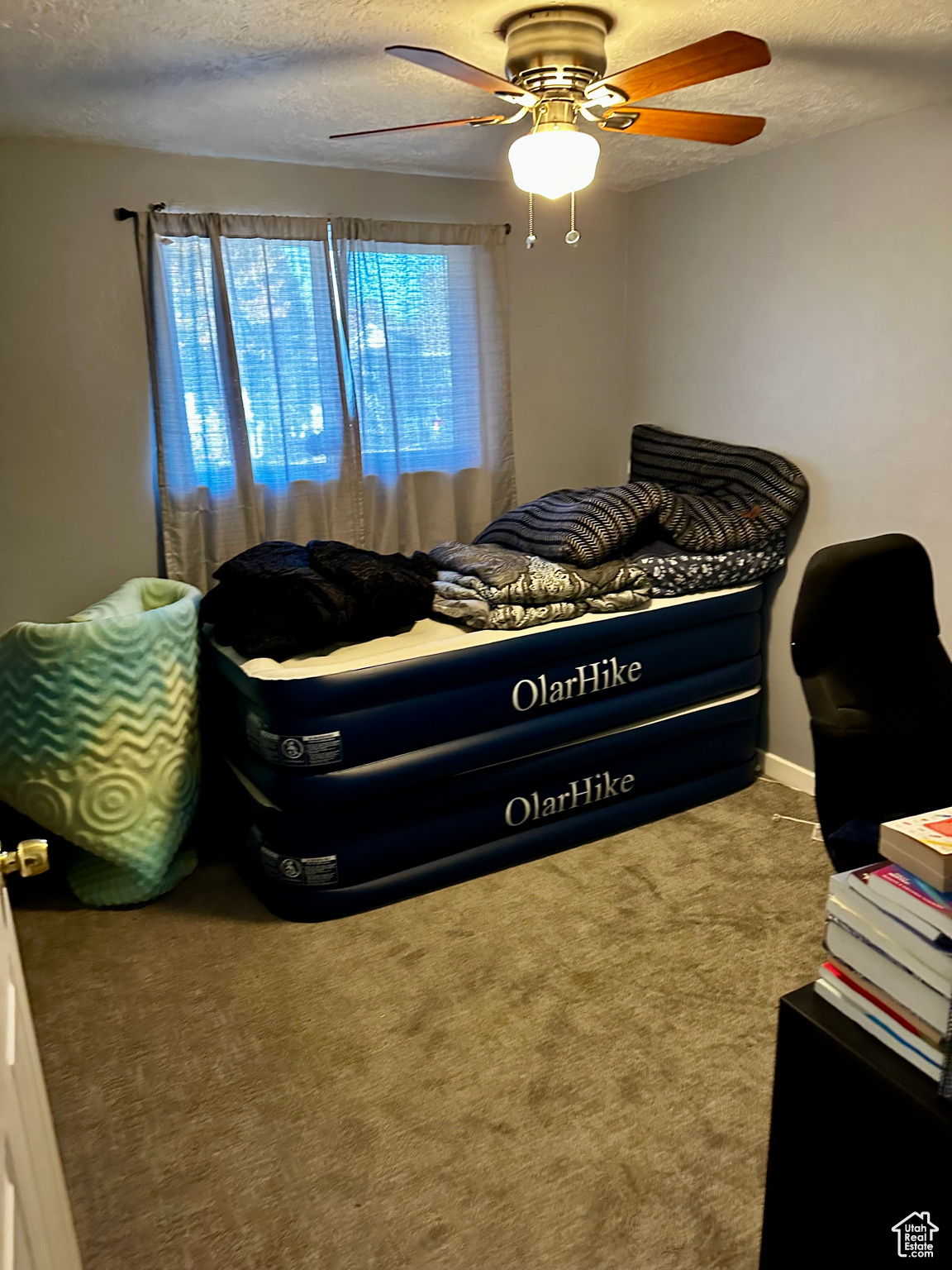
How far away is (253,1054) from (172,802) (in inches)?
33.8

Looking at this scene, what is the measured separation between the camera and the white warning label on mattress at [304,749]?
2.48m

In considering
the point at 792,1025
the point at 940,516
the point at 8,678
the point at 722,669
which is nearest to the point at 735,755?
the point at 722,669

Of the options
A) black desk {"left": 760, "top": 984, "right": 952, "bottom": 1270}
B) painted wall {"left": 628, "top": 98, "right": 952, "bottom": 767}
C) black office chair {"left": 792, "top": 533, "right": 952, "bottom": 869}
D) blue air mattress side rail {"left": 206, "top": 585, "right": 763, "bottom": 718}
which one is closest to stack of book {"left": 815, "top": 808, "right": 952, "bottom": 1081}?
black desk {"left": 760, "top": 984, "right": 952, "bottom": 1270}

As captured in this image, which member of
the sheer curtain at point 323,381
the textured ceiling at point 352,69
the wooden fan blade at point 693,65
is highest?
the textured ceiling at point 352,69

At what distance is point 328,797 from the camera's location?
2.52 m

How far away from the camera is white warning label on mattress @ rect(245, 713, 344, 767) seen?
8.15 feet

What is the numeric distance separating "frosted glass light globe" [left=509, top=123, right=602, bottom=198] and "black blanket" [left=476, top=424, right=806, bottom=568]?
1242 mm

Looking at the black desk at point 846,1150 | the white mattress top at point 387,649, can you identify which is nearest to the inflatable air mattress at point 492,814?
the white mattress top at point 387,649

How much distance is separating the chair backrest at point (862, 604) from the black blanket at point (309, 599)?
4.14 feet

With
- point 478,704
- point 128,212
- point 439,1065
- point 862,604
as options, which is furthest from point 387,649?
point 128,212

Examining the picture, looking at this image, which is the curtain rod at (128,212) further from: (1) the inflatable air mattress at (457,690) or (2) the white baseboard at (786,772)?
(2) the white baseboard at (786,772)

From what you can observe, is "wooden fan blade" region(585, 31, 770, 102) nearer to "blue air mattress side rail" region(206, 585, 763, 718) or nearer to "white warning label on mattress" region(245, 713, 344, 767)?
"blue air mattress side rail" region(206, 585, 763, 718)

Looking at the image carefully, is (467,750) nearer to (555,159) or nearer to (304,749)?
(304,749)

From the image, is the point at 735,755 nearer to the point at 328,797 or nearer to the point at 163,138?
the point at 328,797
